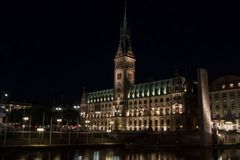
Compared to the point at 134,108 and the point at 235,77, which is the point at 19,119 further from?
the point at 235,77

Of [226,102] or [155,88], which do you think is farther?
[155,88]

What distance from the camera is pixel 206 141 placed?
89.6m

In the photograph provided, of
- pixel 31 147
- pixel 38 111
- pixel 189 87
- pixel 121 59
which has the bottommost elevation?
pixel 31 147

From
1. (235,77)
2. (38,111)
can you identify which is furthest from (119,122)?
(235,77)

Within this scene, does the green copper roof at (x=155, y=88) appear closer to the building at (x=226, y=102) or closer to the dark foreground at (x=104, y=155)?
the building at (x=226, y=102)

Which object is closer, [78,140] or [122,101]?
[78,140]

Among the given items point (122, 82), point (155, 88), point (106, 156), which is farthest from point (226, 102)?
point (106, 156)

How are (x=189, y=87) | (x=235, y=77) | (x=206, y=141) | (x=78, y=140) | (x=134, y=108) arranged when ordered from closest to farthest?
1. (x=206, y=141)
2. (x=78, y=140)
3. (x=235, y=77)
4. (x=189, y=87)
5. (x=134, y=108)

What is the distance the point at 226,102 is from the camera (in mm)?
142750

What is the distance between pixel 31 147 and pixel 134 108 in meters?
113

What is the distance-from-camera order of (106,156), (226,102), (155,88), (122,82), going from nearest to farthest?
(106,156)
(226,102)
(155,88)
(122,82)

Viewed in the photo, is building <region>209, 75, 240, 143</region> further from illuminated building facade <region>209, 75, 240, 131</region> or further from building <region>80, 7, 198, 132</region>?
building <region>80, 7, 198, 132</region>

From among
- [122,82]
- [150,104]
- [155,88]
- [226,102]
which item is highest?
[122,82]

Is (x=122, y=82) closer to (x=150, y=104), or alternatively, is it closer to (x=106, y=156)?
(x=150, y=104)
